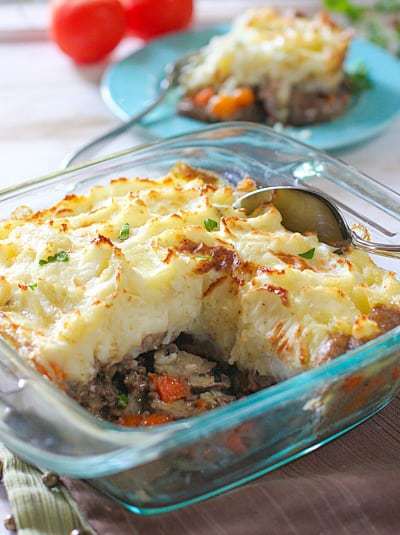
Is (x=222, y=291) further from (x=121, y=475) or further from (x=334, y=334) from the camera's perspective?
(x=121, y=475)

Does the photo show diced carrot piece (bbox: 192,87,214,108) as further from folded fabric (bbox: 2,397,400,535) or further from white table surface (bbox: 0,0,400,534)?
folded fabric (bbox: 2,397,400,535)

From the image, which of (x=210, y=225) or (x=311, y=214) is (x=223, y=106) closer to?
(x=311, y=214)

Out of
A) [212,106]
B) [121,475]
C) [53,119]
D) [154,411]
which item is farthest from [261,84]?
[121,475]

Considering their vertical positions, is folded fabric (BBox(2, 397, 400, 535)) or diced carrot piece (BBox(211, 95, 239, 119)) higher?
folded fabric (BBox(2, 397, 400, 535))

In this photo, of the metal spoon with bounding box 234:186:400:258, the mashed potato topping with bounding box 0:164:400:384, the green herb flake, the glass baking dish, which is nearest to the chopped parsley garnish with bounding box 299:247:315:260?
the mashed potato topping with bounding box 0:164:400:384

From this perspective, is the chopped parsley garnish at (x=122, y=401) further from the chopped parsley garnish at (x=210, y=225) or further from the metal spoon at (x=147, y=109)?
the metal spoon at (x=147, y=109)

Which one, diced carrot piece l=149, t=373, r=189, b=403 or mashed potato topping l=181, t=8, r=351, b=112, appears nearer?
diced carrot piece l=149, t=373, r=189, b=403
